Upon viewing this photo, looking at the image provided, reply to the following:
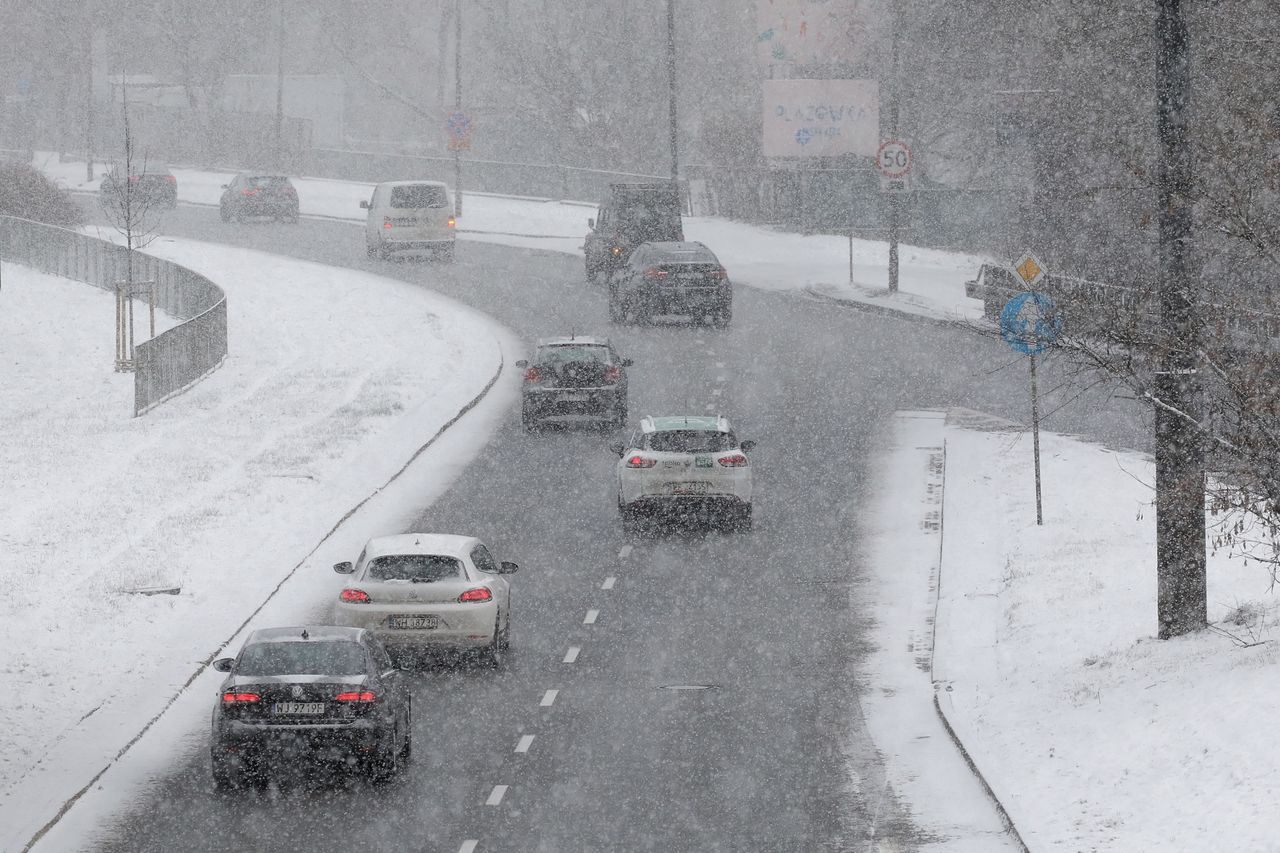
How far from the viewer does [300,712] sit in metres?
15.3

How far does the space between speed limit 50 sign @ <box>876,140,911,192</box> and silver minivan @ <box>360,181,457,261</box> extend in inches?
545

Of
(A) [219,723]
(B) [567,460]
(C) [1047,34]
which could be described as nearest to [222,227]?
(C) [1047,34]

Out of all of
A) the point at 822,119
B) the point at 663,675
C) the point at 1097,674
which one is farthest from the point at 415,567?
the point at 822,119

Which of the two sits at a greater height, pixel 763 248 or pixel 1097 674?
pixel 763 248

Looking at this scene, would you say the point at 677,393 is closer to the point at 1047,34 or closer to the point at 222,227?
the point at 1047,34

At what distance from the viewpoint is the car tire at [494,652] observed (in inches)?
765

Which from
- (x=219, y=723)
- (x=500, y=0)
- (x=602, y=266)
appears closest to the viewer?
(x=219, y=723)

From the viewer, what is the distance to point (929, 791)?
A: 1616 cm

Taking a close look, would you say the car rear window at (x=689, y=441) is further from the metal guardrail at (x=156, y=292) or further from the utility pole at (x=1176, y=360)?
the metal guardrail at (x=156, y=292)

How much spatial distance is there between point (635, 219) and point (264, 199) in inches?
844

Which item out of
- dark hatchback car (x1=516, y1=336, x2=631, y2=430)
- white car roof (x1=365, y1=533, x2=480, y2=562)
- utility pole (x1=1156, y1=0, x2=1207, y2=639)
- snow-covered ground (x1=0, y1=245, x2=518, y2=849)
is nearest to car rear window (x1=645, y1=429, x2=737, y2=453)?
snow-covered ground (x1=0, y1=245, x2=518, y2=849)

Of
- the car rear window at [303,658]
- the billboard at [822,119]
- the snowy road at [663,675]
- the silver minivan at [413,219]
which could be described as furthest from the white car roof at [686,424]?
the billboard at [822,119]

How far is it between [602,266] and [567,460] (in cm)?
1987

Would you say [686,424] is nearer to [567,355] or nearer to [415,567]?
[567,355]
